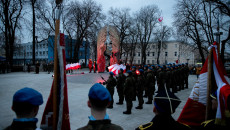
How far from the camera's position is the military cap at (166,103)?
1.76m

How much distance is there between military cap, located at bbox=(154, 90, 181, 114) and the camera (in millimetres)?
1764

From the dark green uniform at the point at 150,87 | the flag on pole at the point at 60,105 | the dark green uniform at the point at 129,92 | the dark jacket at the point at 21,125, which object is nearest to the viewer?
the dark jacket at the point at 21,125

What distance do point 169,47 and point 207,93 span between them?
62814mm

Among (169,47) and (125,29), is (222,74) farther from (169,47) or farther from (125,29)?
(169,47)

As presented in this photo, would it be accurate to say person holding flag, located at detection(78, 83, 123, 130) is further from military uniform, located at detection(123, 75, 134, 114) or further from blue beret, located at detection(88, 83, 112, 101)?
military uniform, located at detection(123, 75, 134, 114)

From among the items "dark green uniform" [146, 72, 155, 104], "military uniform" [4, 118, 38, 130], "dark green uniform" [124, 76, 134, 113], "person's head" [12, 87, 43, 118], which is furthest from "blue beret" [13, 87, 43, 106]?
"dark green uniform" [146, 72, 155, 104]

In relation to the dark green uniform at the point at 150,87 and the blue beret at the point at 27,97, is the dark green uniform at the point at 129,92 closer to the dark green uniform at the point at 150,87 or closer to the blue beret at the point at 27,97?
the dark green uniform at the point at 150,87

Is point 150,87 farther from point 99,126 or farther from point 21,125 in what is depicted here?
point 21,125

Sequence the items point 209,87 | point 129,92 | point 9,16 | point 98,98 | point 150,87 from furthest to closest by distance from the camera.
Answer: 1. point 9,16
2. point 150,87
3. point 129,92
4. point 209,87
5. point 98,98

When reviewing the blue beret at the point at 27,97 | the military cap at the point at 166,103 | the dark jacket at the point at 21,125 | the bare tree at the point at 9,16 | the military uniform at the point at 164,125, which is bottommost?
the military uniform at the point at 164,125

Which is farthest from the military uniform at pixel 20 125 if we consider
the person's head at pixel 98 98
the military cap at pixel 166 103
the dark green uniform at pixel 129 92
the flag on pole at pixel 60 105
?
the dark green uniform at pixel 129 92

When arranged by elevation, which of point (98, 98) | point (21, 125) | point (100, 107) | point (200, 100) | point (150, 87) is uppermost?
point (98, 98)

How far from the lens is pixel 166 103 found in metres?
1.80

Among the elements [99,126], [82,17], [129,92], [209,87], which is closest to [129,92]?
[129,92]
